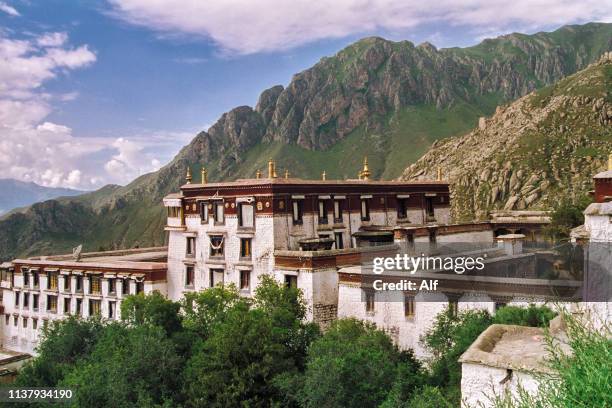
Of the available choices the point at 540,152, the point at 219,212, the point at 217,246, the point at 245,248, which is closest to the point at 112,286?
the point at 217,246

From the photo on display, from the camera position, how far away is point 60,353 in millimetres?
34594

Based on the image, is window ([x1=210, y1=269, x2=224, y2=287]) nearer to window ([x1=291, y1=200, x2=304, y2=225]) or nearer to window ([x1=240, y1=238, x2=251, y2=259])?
window ([x1=240, y1=238, x2=251, y2=259])

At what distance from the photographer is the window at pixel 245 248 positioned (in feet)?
126

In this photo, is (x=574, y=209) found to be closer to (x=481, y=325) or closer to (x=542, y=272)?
(x=542, y=272)

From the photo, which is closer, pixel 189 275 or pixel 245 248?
pixel 245 248

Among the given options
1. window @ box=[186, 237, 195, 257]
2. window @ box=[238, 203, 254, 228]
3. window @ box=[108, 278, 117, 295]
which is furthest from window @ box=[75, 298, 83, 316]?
window @ box=[238, 203, 254, 228]

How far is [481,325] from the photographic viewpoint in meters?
24.0

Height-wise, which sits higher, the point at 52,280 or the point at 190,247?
the point at 190,247

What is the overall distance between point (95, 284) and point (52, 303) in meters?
6.18

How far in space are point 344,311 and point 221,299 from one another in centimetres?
734

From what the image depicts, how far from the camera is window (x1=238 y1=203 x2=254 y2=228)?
38.5m

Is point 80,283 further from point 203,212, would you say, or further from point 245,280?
point 245,280

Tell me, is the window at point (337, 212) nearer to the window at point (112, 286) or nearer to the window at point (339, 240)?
the window at point (339, 240)

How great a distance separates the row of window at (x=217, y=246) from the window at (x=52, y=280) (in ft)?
48.3
